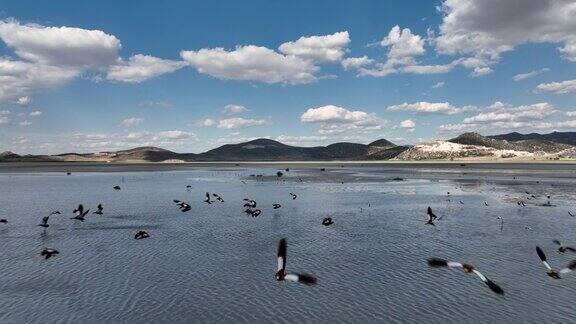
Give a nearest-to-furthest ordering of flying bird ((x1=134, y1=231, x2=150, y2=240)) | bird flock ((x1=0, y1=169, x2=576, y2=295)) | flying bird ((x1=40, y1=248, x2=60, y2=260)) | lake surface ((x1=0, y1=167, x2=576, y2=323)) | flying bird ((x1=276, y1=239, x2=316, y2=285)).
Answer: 1. bird flock ((x1=0, y1=169, x2=576, y2=295))
2. flying bird ((x1=276, y1=239, x2=316, y2=285))
3. lake surface ((x1=0, y1=167, x2=576, y2=323))
4. flying bird ((x1=40, y1=248, x2=60, y2=260))
5. flying bird ((x1=134, y1=231, x2=150, y2=240))

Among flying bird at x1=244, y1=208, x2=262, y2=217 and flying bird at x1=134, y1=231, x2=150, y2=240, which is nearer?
flying bird at x1=134, y1=231, x2=150, y2=240

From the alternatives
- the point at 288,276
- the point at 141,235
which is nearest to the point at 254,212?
the point at 141,235

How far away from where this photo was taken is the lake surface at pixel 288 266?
58.4 feet

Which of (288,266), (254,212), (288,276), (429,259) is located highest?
(288,276)

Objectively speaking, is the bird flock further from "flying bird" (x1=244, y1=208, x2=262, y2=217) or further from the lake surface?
the lake surface

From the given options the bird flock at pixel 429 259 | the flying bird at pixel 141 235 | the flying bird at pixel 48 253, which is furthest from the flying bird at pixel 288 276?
the flying bird at pixel 141 235

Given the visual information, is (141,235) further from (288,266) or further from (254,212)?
(254,212)

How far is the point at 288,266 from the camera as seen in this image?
24.5 meters

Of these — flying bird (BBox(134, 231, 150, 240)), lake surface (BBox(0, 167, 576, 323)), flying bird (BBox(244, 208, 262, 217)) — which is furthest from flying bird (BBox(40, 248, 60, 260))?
flying bird (BBox(244, 208, 262, 217))

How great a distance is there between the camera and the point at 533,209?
151ft

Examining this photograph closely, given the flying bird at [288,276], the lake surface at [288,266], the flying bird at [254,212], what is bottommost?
the lake surface at [288,266]

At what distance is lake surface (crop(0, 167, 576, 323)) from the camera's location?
701 inches

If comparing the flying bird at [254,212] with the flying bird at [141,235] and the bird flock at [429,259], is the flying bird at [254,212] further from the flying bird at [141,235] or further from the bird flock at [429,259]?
the flying bird at [141,235]

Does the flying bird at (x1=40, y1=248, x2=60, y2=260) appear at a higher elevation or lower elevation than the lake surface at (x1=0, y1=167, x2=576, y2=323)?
higher
